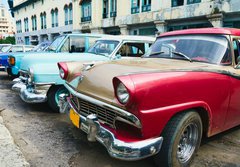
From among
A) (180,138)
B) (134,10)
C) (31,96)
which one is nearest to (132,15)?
(134,10)

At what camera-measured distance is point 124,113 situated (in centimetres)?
237

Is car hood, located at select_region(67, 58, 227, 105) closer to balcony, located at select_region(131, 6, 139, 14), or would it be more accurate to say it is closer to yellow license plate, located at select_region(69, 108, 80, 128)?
yellow license plate, located at select_region(69, 108, 80, 128)

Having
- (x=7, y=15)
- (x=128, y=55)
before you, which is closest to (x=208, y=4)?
(x=128, y=55)

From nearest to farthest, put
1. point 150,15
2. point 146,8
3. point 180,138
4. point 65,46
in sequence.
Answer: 1. point 180,138
2. point 65,46
3. point 150,15
4. point 146,8

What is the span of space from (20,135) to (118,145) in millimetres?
2204

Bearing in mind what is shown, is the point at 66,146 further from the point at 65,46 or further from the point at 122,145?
the point at 65,46

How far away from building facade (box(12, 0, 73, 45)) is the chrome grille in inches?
857

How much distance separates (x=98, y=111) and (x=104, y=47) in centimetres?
345

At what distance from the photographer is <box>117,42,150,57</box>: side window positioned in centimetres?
583

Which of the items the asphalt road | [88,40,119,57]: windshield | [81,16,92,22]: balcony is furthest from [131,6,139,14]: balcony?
the asphalt road

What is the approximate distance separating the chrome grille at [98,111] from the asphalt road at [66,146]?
626 millimetres

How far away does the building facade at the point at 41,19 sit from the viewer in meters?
29.5

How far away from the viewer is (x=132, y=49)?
602 cm

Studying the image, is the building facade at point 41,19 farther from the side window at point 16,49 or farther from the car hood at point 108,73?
the car hood at point 108,73
